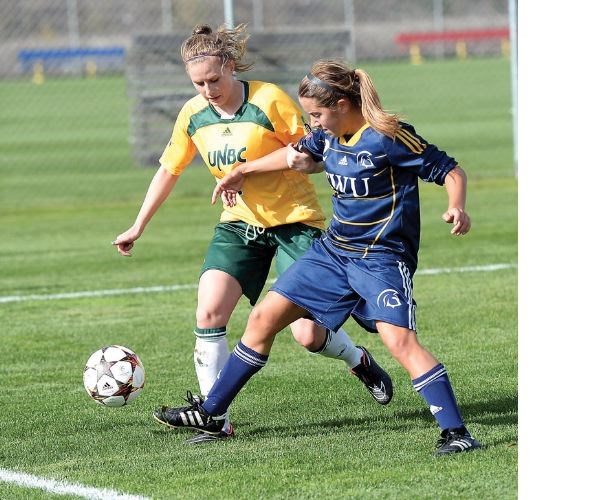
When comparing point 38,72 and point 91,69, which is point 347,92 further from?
point 91,69

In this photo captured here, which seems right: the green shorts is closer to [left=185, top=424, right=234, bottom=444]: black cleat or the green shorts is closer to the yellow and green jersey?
the yellow and green jersey

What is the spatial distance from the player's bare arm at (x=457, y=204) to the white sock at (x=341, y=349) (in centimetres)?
143

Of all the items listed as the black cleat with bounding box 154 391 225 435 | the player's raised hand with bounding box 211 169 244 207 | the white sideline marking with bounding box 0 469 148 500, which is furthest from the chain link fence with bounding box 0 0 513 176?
the white sideline marking with bounding box 0 469 148 500

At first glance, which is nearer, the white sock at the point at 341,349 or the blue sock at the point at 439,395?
the blue sock at the point at 439,395

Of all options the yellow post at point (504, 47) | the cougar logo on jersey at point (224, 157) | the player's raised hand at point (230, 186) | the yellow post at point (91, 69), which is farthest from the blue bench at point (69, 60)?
the player's raised hand at point (230, 186)

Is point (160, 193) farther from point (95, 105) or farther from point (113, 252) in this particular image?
point (95, 105)

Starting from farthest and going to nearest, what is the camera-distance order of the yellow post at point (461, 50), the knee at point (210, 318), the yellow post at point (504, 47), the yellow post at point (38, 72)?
the yellow post at point (504, 47)
the yellow post at point (461, 50)
the yellow post at point (38, 72)
the knee at point (210, 318)

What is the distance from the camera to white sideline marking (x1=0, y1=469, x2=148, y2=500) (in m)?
4.93

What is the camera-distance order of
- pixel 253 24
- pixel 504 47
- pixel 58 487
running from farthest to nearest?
pixel 504 47 → pixel 253 24 → pixel 58 487

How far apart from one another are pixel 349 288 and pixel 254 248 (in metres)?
0.92

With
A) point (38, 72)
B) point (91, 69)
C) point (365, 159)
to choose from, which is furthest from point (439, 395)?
point (91, 69)

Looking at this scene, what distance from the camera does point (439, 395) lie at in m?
5.41

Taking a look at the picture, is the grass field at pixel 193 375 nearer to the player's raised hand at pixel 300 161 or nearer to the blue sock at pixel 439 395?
the blue sock at pixel 439 395

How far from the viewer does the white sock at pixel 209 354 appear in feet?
20.6
